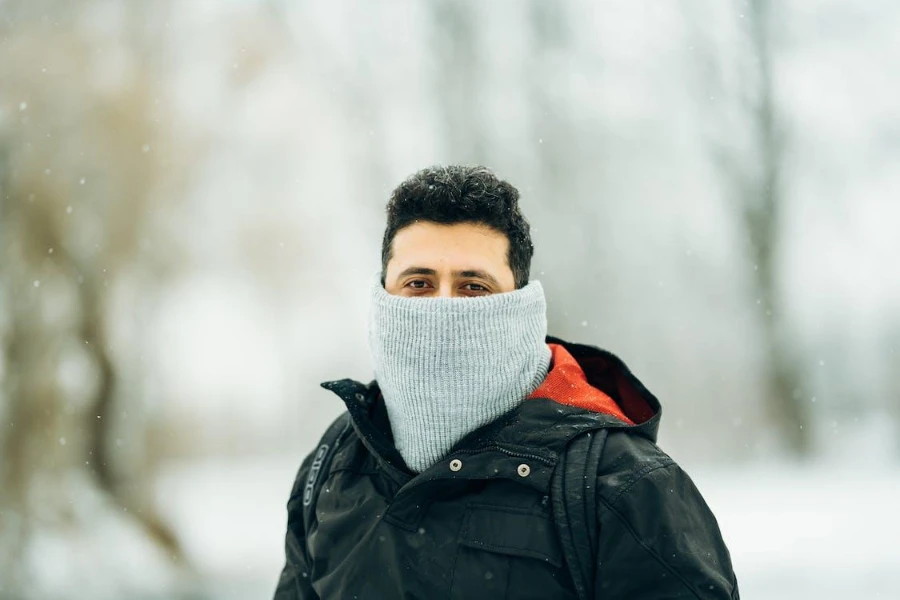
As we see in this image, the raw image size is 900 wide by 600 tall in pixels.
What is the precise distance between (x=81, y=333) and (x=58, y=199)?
3.39 ft

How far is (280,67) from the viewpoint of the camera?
23.9 feet

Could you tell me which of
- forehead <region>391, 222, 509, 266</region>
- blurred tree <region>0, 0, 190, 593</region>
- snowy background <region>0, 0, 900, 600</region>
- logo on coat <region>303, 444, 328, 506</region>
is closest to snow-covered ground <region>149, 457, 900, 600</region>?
snowy background <region>0, 0, 900, 600</region>

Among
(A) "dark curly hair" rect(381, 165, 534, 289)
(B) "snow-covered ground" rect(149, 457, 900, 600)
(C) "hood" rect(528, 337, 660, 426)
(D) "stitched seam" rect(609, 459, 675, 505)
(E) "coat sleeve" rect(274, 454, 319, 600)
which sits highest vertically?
(A) "dark curly hair" rect(381, 165, 534, 289)

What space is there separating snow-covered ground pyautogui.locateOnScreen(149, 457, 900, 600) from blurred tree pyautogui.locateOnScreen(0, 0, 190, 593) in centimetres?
49

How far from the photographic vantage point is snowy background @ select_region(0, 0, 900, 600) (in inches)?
235

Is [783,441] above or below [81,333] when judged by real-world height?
below

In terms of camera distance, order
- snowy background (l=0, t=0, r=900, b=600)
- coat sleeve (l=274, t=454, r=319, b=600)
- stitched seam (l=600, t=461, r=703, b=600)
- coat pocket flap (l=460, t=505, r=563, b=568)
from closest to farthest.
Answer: stitched seam (l=600, t=461, r=703, b=600), coat pocket flap (l=460, t=505, r=563, b=568), coat sleeve (l=274, t=454, r=319, b=600), snowy background (l=0, t=0, r=900, b=600)

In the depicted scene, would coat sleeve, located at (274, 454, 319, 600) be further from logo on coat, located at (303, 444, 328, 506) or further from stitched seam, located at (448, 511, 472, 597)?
stitched seam, located at (448, 511, 472, 597)

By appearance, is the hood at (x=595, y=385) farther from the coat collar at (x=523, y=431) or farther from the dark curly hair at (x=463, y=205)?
the dark curly hair at (x=463, y=205)

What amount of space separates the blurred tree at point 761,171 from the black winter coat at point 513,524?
23.2 feet

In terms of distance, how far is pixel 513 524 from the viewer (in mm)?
1513

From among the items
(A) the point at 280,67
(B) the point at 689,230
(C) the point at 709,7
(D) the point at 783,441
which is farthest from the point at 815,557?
(A) the point at 280,67

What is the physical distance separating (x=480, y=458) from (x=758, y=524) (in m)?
5.95

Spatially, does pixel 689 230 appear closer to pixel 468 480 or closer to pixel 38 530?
pixel 38 530
